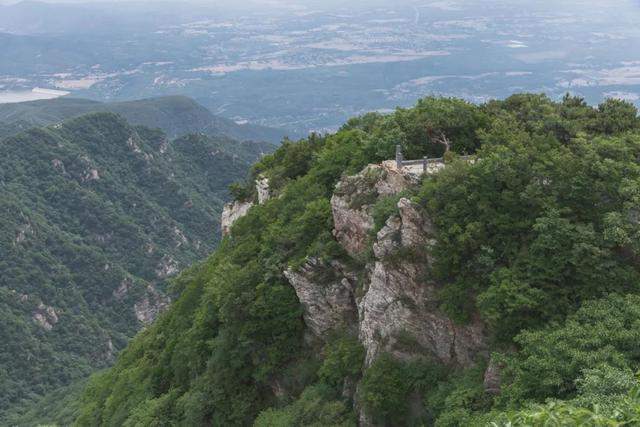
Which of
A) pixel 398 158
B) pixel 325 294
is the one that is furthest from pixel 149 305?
pixel 398 158

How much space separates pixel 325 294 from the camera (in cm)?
2394

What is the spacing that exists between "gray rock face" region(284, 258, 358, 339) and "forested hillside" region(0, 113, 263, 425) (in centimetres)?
7871

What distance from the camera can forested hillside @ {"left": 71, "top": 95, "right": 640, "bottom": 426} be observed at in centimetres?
1578

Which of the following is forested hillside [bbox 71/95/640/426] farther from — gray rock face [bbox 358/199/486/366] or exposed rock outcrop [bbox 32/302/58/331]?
exposed rock outcrop [bbox 32/302/58/331]

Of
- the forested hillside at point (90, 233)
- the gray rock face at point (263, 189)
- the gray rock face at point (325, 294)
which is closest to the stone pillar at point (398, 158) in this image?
the gray rock face at point (325, 294)

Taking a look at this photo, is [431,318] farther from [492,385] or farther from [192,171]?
[192,171]

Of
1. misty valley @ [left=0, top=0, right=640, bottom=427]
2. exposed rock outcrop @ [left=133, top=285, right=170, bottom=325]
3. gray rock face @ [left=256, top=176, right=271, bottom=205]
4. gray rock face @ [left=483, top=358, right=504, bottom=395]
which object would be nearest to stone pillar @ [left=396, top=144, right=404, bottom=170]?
misty valley @ [left=0, top=0, right=640, bottom=427]

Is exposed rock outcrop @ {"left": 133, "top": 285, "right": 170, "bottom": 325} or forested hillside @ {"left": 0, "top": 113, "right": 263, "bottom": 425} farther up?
forested hillside @ {"left": 0, "top": 113, "right": 263, "bottom": 425}

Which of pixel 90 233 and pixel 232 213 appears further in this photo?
pixel 90 233

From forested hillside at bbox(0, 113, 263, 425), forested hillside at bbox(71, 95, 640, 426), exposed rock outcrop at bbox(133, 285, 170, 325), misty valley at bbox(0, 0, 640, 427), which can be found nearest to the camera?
forested hillside at bbox(71, 95, 640, 426)

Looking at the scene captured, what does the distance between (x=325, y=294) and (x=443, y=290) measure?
5963mm

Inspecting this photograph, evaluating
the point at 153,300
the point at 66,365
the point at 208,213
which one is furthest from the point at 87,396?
the point at 208,213

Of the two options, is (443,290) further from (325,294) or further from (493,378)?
(325,294)

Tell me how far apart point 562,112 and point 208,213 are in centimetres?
14390
